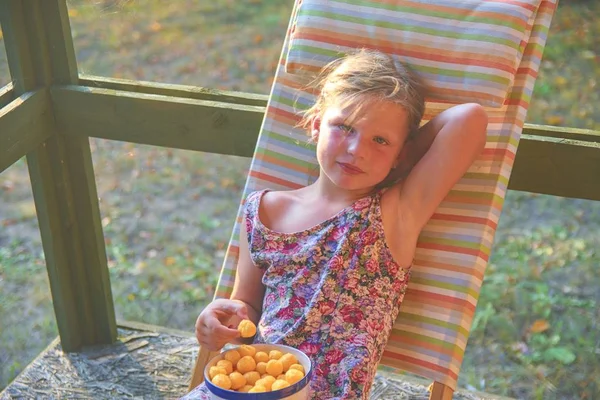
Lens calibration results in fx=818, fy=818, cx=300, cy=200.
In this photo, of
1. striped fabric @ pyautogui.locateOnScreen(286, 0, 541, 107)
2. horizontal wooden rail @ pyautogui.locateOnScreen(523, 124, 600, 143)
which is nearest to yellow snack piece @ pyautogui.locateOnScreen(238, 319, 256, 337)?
striped fabric @ pyautogui.locateOnScreen(286, 0, 541, 107)

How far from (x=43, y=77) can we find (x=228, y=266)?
958mm

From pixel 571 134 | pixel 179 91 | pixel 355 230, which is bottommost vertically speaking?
pixel 355 230

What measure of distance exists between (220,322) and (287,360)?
0.94 ft

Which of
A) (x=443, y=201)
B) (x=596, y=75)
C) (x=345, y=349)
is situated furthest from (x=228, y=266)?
(x=596, y=75)

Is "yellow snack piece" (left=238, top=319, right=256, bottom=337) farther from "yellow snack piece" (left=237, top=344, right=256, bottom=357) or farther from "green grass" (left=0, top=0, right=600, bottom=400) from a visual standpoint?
"green grass" (left=0, top=0, right=600, bottom=400)

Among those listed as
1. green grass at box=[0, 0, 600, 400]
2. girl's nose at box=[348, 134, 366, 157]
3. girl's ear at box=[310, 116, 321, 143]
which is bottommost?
green grass at box=[0, 0, 600, 400]

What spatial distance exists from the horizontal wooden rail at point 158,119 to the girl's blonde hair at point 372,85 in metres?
0.44

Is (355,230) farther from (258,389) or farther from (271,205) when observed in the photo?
(258,389)

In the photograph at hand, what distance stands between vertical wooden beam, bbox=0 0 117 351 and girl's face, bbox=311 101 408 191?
1.11 m

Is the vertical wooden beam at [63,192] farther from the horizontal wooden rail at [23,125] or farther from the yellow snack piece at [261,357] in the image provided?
the yellow snack piece at [261,357]

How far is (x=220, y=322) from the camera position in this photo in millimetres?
2020

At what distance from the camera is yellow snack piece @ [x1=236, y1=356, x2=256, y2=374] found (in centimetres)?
179

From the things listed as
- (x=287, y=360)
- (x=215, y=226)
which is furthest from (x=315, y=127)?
(x=215, y=226)

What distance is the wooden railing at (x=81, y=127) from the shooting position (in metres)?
2.34
